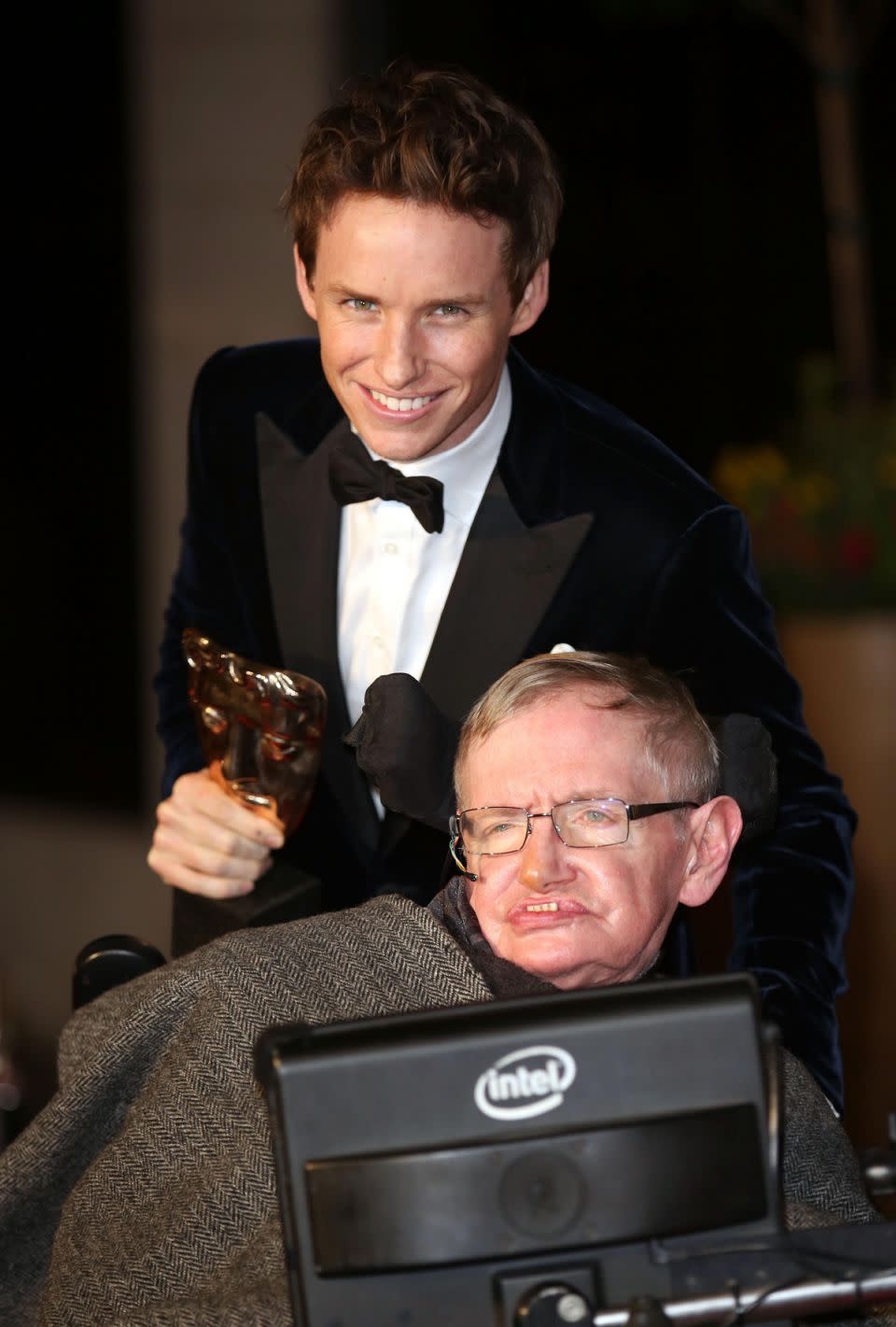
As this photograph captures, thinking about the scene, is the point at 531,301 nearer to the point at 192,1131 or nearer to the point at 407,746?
the point at 407,746

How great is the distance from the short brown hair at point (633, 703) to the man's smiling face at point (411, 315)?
0.30m

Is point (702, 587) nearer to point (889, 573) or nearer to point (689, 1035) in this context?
point (689, 1035)

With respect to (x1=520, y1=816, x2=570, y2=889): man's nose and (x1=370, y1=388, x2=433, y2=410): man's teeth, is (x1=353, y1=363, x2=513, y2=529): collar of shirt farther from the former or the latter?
(x1=520, y1=816, x2=570, y2=889): man's nose

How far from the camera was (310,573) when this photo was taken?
203 centimetres

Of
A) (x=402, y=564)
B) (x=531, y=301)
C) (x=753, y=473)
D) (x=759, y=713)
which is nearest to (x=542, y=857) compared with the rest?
(x=759, y=713)

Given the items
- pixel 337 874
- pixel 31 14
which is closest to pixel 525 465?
pixel 337 874

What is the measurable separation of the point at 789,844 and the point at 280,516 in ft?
2.31

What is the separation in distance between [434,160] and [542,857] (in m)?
0.69

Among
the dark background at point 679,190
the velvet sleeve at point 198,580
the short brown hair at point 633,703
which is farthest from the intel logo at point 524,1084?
the dark background at point 679,190

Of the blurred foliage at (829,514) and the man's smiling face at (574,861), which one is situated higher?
the blurred foliage at (829,514)

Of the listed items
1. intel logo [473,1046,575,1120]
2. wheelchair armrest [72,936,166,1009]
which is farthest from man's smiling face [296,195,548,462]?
intel logo [473,1046,575,1120]

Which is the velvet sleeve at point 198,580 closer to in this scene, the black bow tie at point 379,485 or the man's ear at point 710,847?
the black bow tie at point 379,485

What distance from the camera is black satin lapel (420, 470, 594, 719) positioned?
192cm

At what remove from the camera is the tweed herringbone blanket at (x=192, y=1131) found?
148 cm
